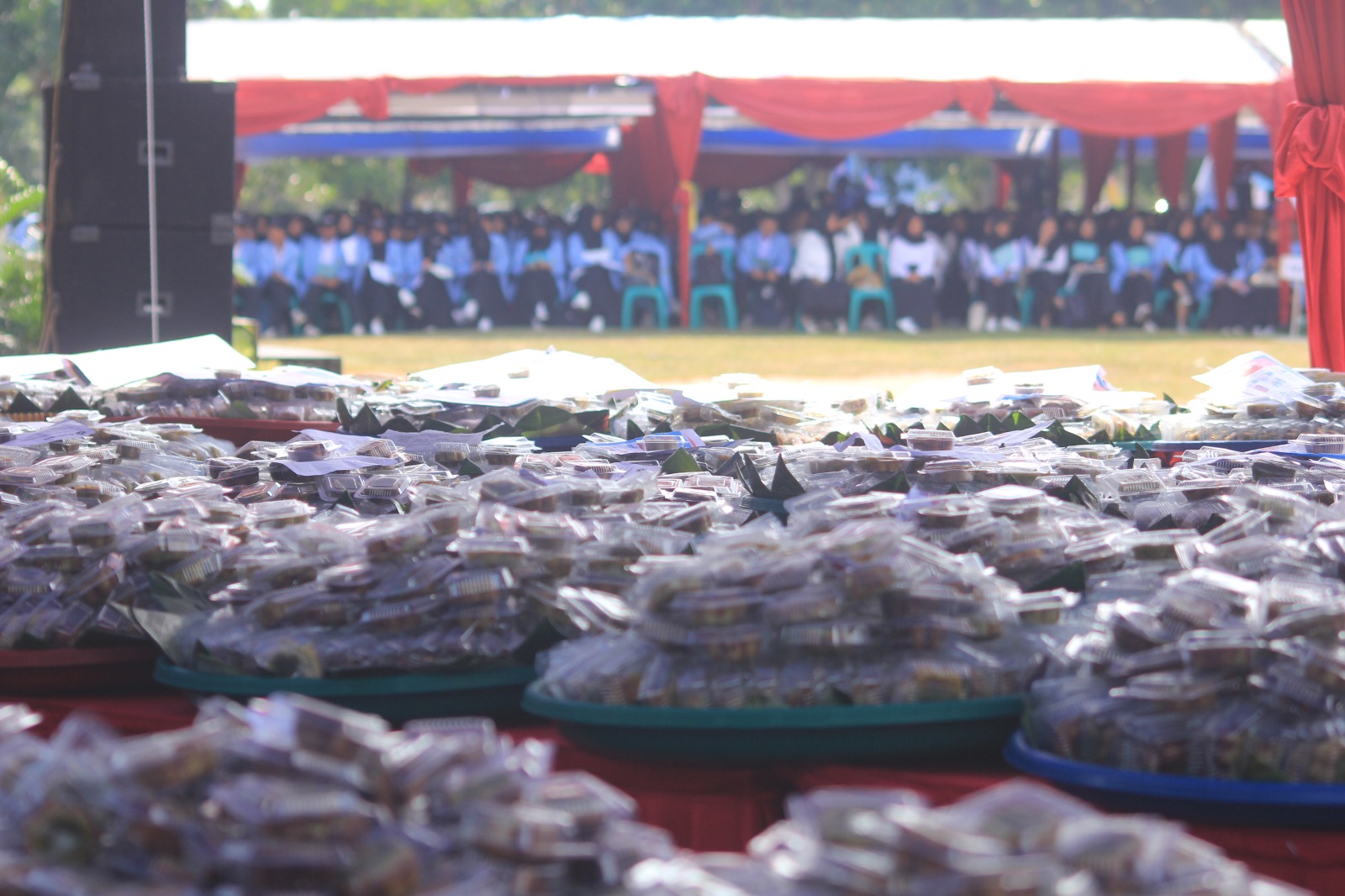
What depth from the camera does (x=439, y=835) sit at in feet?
3.84

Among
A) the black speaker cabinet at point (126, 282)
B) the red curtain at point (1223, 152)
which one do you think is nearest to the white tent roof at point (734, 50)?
the red curtain at point (1223, 152)

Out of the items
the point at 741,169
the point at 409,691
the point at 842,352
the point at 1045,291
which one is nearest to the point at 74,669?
the point at 409,691

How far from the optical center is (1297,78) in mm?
4418

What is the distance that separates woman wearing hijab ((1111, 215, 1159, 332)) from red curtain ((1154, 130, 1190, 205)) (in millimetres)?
2642

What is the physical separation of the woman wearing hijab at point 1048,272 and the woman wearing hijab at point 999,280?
0.24m

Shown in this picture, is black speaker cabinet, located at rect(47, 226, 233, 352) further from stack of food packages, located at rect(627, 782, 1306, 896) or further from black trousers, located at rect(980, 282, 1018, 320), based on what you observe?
black trousers, located at rect(980, 282, 1018, 320)

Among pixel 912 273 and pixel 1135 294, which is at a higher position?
pixel 912 273

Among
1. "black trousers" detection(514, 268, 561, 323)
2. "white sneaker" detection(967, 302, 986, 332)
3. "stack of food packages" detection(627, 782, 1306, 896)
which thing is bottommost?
"stack of food packages" detection(627, 782, 1306, 896)

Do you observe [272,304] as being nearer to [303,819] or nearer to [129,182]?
[129,182]

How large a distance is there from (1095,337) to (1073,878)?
50.2 feet

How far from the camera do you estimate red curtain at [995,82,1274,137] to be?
14703mm

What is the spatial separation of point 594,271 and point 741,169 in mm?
4662

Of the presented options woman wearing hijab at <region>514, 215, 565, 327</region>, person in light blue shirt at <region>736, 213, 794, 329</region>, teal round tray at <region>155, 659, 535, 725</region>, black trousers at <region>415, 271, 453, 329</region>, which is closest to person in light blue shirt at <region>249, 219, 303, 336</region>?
black trousers at <region>415, 271, 453, 329</region>

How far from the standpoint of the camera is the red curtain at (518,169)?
2205cm
